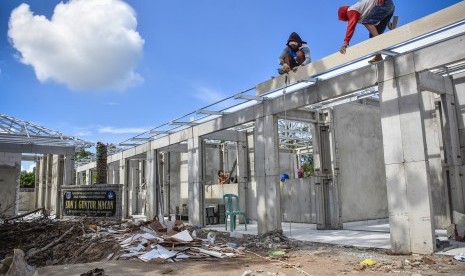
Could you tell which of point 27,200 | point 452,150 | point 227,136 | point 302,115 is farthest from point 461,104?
point 27,200

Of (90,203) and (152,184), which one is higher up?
(152,184)

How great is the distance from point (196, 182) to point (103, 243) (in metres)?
5.55

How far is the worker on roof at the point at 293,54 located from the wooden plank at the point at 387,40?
0.92ft

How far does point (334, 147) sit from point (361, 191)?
1.91 metres

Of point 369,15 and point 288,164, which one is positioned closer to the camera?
point 369,15

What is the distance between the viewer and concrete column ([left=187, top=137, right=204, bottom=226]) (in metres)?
14.8

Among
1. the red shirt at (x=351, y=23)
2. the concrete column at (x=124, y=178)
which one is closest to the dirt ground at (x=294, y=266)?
the red shirt at (x=351, y=23)

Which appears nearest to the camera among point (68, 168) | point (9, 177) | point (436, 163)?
point (436, 163)

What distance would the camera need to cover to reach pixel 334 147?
12672 millimetres

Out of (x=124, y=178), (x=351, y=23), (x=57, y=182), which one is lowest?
(x=57, y=182)

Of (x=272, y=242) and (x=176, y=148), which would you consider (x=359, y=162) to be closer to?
(x=272, y=242)

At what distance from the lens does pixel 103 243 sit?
977 centimetres

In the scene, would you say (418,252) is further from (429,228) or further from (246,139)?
(246,139)

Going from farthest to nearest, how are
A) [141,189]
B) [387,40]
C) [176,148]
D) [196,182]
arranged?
[141,189]
[176,148]
[196,182]
[387,40]
